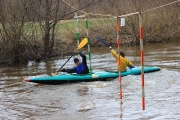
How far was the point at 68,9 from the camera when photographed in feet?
51.9

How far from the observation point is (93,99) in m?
8.07

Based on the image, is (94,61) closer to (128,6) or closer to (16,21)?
(16,21)

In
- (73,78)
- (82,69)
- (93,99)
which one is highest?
(82,69)

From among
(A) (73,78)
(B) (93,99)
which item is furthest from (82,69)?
(B) (93,99)

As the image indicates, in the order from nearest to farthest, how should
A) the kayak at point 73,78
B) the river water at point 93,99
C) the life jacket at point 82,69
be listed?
the river water at point 93,99 < the kayak at point 73,78 < the life jacket at point 82,69

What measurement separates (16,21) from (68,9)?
2.65 meters

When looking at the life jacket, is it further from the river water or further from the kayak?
the river water

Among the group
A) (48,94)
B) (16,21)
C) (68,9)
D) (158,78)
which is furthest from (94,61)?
(48,94)

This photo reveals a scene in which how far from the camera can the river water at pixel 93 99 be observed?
6.70 metres

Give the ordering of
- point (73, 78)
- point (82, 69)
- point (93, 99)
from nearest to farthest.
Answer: point (93, 99) → point (73, 78) → point (82, 69)

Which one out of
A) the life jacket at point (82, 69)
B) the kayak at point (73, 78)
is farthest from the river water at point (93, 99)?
the life jacket at point (82, 69)

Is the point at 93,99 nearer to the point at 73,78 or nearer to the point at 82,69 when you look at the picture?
the point at 73,78

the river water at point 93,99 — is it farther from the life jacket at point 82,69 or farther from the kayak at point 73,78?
the life jacket at point 82,69

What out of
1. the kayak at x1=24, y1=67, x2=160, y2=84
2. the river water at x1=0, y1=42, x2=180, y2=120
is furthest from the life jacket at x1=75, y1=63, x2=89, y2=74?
the river water at x1=0, y1=42, x2=180, y2=120
